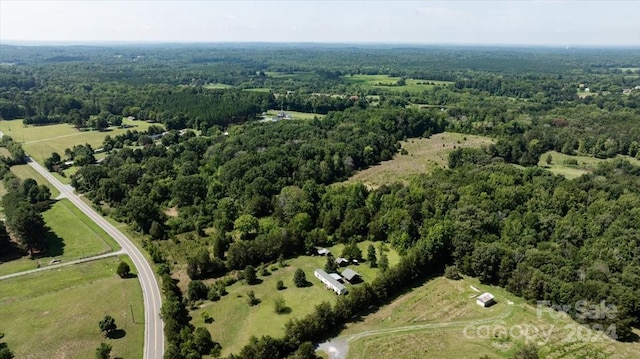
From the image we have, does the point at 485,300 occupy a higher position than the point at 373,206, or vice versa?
the point at 373,206

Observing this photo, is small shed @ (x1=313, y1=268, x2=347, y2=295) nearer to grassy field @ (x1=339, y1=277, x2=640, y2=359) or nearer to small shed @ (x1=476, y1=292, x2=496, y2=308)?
grassy field @ (x1=339, y1=277, x2=640, y2=359)

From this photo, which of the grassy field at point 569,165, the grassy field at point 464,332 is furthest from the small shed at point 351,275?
the grassy field at point 569,165

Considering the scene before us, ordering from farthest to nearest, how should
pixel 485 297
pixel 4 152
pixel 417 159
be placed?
pixel 4 152
pixel 417 159
pixel 485 297

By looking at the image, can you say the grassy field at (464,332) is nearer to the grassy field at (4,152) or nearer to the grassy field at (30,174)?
the grassy field at (30,174)

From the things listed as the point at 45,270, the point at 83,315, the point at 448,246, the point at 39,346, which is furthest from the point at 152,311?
the point at 448,246

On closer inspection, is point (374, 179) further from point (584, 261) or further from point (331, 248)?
point (584, 261)

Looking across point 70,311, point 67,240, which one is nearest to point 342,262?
point 70,311

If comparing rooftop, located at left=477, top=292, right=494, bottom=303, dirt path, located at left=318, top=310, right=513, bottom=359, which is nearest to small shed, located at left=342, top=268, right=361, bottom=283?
dirt path, located at left=318, top=310, right=513, bottom=359

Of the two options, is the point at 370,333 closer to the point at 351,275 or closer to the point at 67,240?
the point at 351,275
